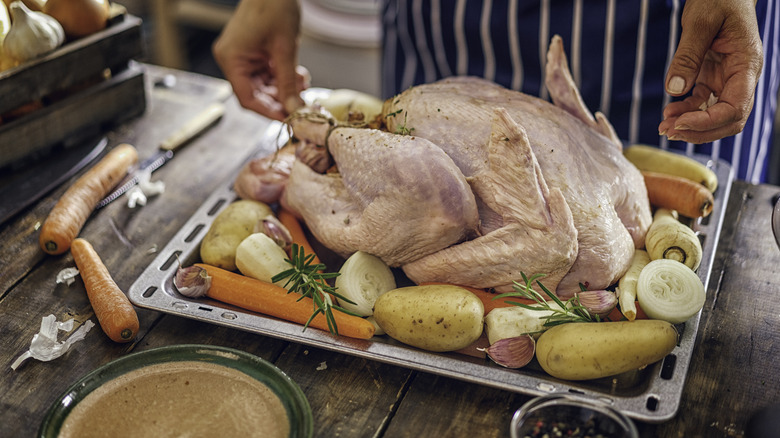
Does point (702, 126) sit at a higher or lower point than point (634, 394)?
higher

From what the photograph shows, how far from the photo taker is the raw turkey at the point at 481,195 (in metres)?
1.55

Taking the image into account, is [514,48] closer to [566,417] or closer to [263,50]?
[263,50]

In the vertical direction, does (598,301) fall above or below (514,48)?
below

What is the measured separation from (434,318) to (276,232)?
0.53 m

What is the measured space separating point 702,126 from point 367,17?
2.95 meters

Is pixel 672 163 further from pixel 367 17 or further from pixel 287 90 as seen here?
pixel 367 17

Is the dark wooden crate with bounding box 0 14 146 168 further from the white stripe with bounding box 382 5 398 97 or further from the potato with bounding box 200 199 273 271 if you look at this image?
the white stripe with bounding box 382 5 398 97

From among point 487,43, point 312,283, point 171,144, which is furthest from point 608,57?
point 171,144

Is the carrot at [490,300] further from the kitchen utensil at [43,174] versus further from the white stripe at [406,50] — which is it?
the kitchen utensil at [43,174]

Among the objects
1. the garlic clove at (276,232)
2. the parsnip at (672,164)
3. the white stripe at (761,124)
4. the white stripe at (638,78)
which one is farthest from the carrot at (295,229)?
the white stripe at (761,124)

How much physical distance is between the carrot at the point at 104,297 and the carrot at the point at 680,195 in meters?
1.40

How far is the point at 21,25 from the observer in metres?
2.01

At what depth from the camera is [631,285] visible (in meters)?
1.56

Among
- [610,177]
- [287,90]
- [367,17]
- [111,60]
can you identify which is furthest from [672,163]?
[367,17]
